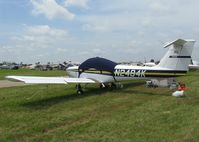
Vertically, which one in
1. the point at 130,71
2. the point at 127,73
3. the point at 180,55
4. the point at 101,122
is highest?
the point at 180,55

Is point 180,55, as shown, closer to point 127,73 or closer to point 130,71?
point 130,71

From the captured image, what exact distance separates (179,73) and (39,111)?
774 centimetres

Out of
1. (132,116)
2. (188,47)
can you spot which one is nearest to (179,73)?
(188,47)

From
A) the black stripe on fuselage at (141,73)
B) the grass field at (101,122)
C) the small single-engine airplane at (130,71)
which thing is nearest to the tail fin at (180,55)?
the small single-engine airplane at (130,71)

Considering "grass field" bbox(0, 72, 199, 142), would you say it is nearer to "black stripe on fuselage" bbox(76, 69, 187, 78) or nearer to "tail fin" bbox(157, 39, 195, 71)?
"black stripe on fuselage" bbox(76, 69, 187, 78)

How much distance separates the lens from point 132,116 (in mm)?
8805

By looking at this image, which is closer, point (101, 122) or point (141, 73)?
point (101, 122)

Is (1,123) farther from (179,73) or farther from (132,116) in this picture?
(179,73)

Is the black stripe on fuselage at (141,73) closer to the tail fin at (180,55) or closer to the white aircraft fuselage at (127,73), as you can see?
the white aircraft fuselage at (127,73)

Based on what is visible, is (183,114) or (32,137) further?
(183,114)

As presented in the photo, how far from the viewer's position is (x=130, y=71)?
15.8 meters

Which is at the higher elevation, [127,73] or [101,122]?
[127,73]

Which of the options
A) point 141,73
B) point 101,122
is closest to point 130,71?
point 141,73

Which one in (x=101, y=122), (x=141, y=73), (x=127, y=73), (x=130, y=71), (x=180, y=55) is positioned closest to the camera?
(x=101, y=122)
